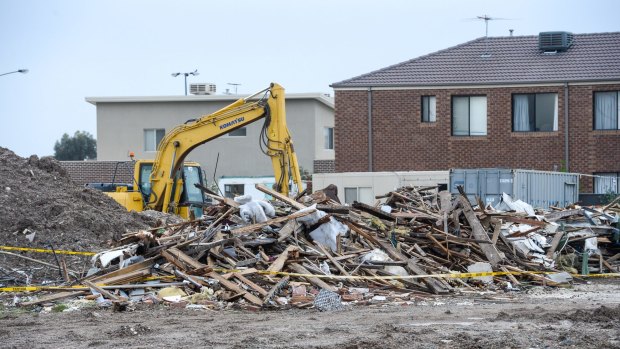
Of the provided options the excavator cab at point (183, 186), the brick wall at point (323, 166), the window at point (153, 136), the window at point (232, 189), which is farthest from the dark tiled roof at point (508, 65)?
the window at point (153, 136)

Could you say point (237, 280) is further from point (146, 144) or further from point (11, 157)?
point (146, 144)

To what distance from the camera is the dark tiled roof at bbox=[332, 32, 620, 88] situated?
41469 mm

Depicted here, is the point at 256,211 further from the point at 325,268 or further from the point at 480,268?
the point at 480,268

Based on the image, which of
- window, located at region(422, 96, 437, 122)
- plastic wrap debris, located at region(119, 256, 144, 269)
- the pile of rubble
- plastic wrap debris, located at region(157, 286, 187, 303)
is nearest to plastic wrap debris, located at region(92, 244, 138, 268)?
the pile of rubble

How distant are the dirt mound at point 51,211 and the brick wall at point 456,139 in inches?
683

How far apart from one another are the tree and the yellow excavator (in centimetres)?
8116

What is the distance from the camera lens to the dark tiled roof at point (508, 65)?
136 ft

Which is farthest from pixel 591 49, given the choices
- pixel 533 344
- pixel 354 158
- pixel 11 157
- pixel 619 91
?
pixel 533 344

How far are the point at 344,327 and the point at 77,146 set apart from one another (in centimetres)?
10268

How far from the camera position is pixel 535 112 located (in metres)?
41.3

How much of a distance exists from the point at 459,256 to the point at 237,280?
5110 millimetres

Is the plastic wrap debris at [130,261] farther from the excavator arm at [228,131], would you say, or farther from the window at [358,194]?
the window at [358,194]

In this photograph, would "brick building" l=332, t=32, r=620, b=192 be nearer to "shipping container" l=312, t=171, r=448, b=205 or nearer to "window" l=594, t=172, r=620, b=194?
"window" l=594, t=172, r=620, b=194

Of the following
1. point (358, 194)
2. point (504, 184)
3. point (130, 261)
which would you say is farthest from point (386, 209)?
point (358, 194)
